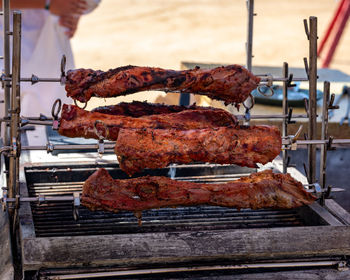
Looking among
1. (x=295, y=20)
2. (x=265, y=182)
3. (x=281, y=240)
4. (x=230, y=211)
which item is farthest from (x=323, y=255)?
(x=295, y=20)

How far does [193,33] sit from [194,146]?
560 inches

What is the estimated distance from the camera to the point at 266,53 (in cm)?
1496

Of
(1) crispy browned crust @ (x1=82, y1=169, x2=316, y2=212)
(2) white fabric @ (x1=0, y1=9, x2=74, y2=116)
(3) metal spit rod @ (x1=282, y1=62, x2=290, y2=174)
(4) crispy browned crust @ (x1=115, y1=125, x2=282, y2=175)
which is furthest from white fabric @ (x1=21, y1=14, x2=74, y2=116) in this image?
(4) crispy browned crust @ (x1=115, y1=125, x2=282, y2=175)

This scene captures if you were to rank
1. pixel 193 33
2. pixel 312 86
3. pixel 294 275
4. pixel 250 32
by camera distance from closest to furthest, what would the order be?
1. pixel 294 275
2. pixel 312 86
3. pixel 250 32
4. pixel 193 33

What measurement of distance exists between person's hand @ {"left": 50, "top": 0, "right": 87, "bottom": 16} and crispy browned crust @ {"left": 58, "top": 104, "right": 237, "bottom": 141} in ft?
12.4

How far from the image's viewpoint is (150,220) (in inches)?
134

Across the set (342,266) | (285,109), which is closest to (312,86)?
(285,109)

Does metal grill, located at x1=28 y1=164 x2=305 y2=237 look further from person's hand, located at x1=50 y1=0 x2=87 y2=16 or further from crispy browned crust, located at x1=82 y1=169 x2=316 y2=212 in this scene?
person's hand, located at x1=50 y1=0 x2=87 y2=16

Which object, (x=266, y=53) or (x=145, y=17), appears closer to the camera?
(x=266, y=53)

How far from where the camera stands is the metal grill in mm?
3258

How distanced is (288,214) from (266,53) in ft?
38.7

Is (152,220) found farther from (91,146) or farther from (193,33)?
(193,33)

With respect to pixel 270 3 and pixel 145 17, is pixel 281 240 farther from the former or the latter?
pixel 270 3

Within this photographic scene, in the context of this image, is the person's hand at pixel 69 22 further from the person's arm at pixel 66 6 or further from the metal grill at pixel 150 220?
the metal grill at pixel 150 220
